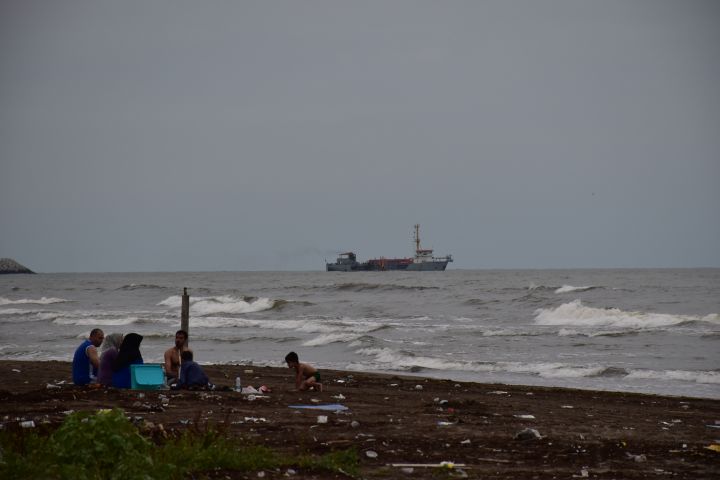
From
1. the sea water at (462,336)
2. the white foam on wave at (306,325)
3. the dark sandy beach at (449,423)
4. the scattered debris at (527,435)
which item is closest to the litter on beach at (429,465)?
the dark sandy beach at (449,423)

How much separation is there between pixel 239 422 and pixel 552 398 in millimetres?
7465

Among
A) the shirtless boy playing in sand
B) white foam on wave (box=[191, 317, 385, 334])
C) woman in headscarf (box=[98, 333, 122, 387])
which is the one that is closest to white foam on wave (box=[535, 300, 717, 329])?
white foam on wave (box=[191, 317, 385, 334])

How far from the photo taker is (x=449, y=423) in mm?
10445

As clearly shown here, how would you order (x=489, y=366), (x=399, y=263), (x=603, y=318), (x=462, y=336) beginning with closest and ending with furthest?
(x=489, y=366)
(x=462, y=336)
(x=603, y=318)
(x=399, y=263)

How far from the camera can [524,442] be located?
906cm

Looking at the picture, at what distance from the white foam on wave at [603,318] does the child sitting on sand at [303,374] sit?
23058mm

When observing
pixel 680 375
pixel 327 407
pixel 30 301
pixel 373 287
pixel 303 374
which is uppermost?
pixel 303 374

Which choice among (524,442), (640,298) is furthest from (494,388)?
(640,298)

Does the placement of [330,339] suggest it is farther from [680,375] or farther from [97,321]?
[97,321]

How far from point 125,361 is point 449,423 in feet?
18.8

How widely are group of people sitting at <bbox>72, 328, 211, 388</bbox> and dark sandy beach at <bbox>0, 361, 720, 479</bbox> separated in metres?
0.51

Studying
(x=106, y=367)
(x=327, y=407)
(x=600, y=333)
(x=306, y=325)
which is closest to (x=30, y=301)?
(x=306, y=325)

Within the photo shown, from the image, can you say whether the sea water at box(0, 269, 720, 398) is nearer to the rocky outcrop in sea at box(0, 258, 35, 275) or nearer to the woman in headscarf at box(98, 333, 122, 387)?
the woman in headscarf at box(98, 333, 122, 387)

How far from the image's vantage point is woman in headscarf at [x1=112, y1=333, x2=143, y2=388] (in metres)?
13.3
